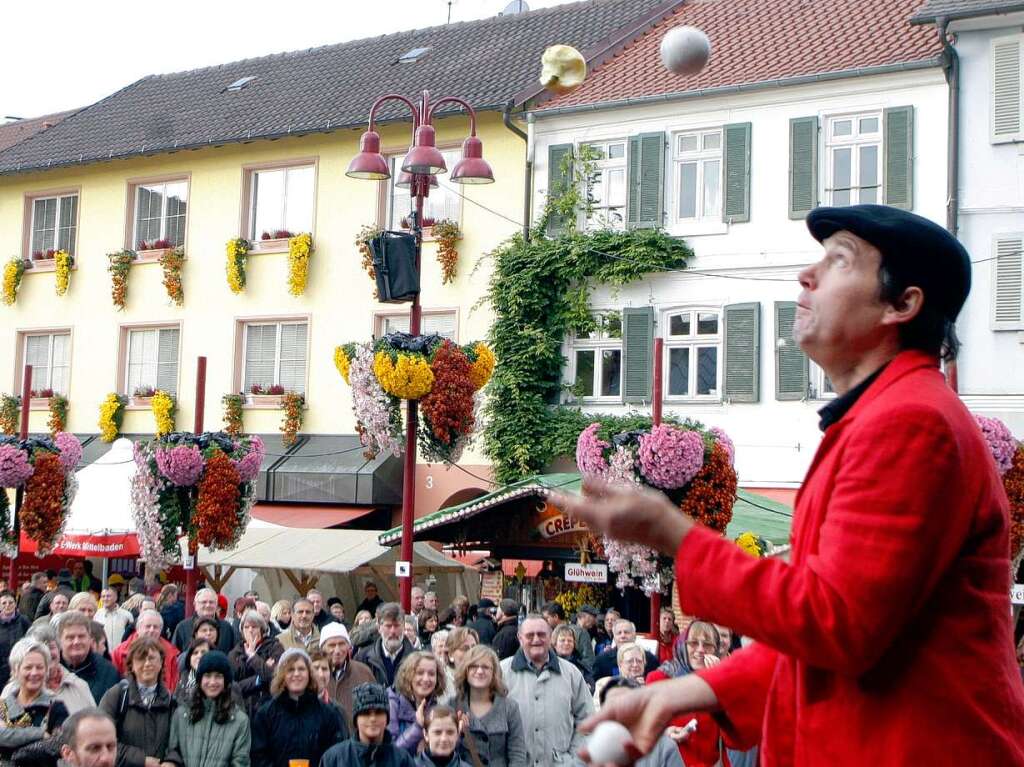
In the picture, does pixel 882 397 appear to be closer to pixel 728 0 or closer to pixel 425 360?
pixel 425 360

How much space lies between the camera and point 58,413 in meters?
32.3

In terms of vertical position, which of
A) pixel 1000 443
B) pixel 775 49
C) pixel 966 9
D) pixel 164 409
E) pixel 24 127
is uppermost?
pixel 24 127

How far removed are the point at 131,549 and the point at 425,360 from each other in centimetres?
935

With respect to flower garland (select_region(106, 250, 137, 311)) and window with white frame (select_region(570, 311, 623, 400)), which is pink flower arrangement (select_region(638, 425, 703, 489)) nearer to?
Answer: window with white frame (select_region(570, 311, 623, 400))

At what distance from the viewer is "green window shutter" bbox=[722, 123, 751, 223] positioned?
24891 mm

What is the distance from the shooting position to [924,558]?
6.97ft

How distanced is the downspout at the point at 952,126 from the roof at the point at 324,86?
749 centimetres

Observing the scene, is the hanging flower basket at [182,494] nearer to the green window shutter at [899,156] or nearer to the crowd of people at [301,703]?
the crowd of people at [301,703]

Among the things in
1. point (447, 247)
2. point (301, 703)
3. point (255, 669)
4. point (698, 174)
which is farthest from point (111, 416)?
point (301, 703)

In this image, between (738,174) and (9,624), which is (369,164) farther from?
(738,174)

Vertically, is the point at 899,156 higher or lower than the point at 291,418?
higher

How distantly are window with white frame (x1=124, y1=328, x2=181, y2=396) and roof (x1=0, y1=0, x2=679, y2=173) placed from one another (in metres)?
3.88

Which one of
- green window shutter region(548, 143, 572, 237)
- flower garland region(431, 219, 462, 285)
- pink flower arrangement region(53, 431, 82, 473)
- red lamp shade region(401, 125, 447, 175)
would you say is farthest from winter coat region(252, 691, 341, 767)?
flower garland region(431, 219, 462, 285)

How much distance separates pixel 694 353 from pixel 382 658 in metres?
13.2
